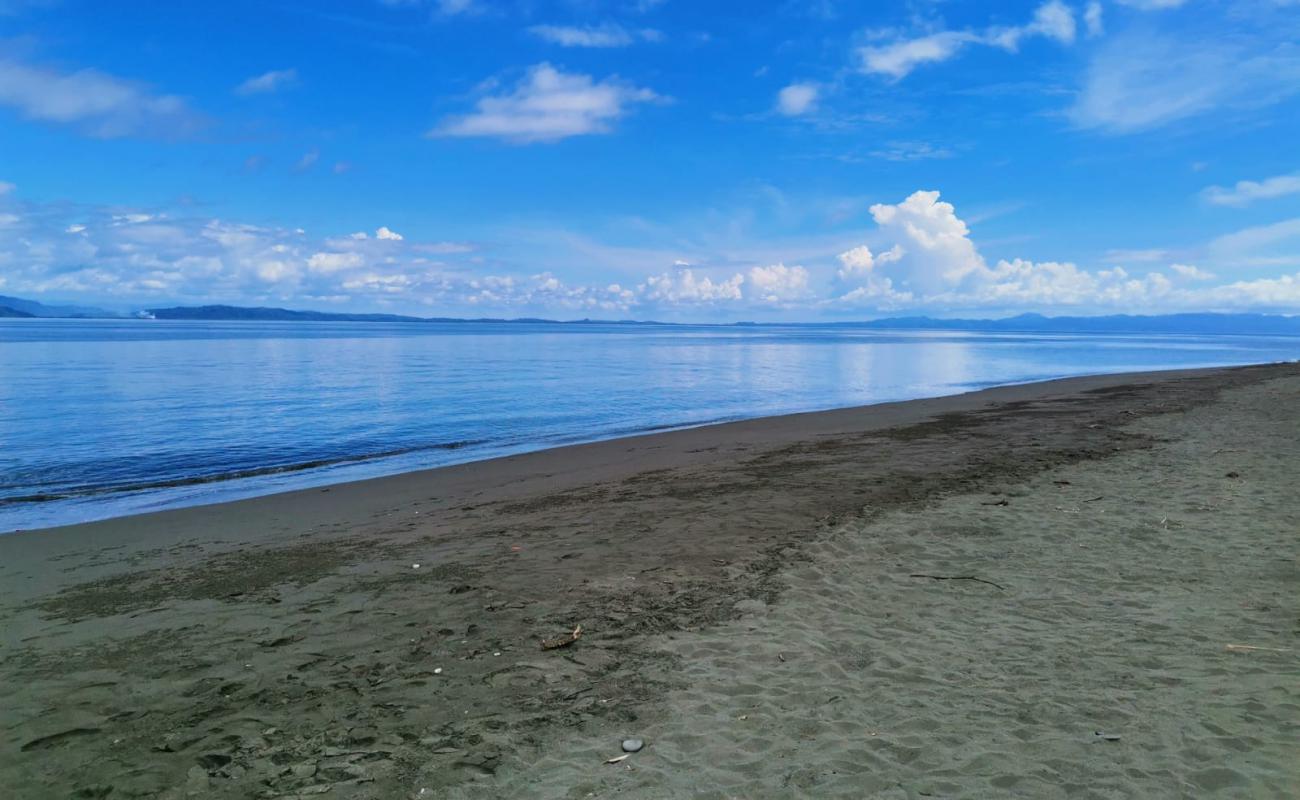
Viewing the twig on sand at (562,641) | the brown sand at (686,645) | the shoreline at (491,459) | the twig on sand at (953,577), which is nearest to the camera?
the brown sand at (686,645)

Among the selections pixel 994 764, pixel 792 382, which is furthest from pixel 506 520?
pixel 792 382

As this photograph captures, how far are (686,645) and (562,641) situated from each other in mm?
1114

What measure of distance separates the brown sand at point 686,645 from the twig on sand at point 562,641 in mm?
104

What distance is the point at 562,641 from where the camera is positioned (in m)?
6.43

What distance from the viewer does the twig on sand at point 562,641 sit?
633 cm

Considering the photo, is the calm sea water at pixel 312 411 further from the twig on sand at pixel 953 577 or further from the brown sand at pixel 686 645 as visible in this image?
the twig on sand at pixel 953 577

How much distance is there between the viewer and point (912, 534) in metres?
9.49

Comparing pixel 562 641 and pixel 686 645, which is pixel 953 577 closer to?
pixel 686 645

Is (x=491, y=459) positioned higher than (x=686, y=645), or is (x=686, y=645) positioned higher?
(x=686, y=645)

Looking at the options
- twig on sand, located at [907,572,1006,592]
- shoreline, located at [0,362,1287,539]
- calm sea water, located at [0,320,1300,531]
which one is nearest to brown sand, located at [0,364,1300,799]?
twig on sand, located at [907,572,1006,592]

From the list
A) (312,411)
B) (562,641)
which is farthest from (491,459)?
(312,411)

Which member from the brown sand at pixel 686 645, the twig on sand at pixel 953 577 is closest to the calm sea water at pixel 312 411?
the brown sand at pixel 686 645

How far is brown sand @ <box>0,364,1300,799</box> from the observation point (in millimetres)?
4449

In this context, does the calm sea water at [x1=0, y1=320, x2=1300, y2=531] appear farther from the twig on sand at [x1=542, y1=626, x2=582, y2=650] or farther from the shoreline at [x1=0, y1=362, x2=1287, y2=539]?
the twig on sand at [x1=542, y1=626, x2=582, y2=650]
